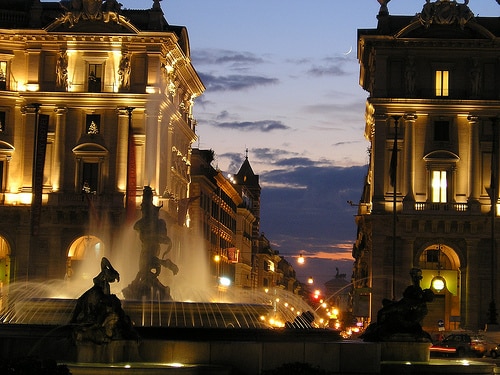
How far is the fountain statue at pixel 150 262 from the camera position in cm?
4278

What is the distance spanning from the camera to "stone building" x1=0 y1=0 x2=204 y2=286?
81500 mm

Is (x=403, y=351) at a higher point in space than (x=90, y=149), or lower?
lower

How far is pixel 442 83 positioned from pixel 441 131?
3.51 metres

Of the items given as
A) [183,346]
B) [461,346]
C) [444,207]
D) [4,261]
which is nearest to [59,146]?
[4,261]

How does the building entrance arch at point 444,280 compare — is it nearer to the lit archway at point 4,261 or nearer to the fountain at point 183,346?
A: the lit archway at point 4,261

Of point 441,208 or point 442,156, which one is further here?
point 442,156

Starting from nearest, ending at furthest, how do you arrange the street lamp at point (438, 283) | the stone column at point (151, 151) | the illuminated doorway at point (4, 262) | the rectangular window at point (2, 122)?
the street lamp at point (438, 283) < the illuminated doorway at point (4, 262) < the stone column at point (151, 151) < the rectangular window at point (2, 122)

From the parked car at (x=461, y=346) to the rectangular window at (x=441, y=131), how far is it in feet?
84.5

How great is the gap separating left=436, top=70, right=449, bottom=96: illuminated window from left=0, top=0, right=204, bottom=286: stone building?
62.3 feet

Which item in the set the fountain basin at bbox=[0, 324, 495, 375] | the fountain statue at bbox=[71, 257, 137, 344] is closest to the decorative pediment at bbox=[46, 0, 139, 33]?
the fountain basin at bbox=[0, 324, 495, 375]

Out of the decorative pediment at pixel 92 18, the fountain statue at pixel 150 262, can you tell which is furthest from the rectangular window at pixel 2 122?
the fountain statue at pixel 150 262

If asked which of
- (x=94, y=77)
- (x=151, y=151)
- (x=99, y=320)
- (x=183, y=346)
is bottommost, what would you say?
(x=183, y=346)

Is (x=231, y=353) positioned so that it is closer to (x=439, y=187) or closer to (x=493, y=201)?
(x=493, y=201)

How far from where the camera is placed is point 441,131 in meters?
83.0
